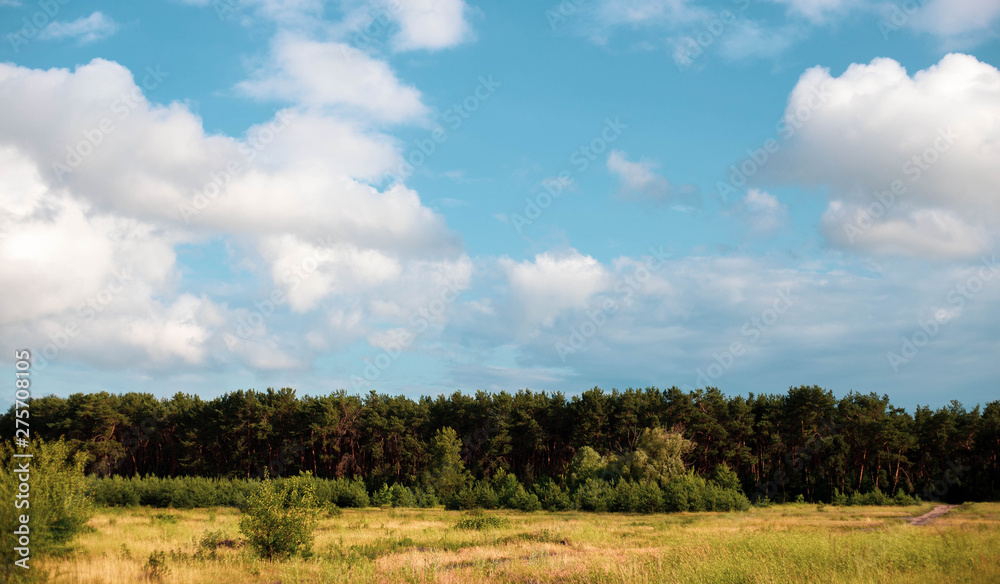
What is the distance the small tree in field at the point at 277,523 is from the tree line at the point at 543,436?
134 feet

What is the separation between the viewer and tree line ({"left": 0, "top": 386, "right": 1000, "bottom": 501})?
64.8m

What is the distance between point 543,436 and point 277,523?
51.0 metres

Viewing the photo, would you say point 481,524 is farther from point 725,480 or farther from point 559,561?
point 725,480

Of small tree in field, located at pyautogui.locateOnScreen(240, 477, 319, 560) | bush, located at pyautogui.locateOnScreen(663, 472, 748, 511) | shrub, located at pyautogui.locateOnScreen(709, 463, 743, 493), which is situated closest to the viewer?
small tree in field, located at pyautogui.locateOnScreen(240, 477, 319, 560)

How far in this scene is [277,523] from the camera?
857 inches

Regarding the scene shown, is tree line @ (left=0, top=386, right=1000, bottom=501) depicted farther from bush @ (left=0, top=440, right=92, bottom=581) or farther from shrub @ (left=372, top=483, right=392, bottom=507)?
bush @ (left=0, top=440, right=92, bottom=581)

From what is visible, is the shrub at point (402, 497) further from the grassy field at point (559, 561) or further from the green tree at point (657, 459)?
the grassy field at point (559, 561)

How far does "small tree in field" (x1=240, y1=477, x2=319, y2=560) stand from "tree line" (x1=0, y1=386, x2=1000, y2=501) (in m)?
40.8

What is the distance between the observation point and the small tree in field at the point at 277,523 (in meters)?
21.6

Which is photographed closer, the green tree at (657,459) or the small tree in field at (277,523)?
the small tree in field at (277,523)

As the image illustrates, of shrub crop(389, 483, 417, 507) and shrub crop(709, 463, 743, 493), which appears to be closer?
shrub crop(709, 463, 743, 493)

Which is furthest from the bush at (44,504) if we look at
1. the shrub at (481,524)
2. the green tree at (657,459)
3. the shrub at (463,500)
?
the green tree at (657,459)

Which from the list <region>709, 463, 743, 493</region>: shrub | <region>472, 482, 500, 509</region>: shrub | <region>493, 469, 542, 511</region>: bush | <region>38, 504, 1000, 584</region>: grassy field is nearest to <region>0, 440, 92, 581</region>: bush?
<region>38, 504, 1000, 584</region>: grassy field

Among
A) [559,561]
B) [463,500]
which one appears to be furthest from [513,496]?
[559,561]
